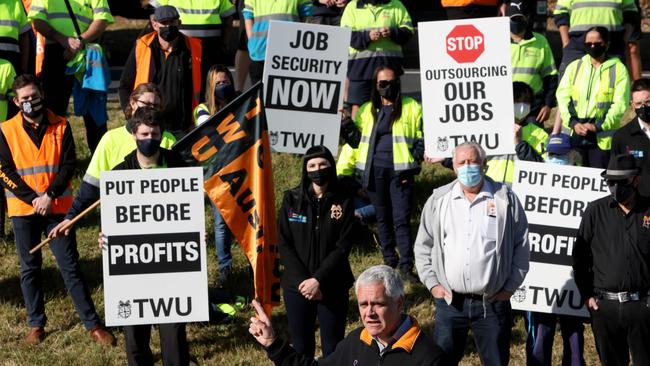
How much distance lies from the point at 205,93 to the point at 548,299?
4.54 m

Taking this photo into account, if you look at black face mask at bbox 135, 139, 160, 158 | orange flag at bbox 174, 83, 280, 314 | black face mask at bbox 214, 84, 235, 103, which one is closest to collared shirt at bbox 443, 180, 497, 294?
orange flag at bbox 174, 83, 280, 314

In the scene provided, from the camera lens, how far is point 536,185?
36.7 feet

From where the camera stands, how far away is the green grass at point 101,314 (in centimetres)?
1183

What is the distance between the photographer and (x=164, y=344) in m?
10.4

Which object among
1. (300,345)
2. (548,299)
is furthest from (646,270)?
(300,345)

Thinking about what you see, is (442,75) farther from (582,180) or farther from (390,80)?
(582,180)

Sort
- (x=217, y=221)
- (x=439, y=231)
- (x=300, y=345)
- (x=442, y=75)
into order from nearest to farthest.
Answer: (x=439, y=231) < (x=300, y=345) < (x=442, y=75) < (x=217, y=221)

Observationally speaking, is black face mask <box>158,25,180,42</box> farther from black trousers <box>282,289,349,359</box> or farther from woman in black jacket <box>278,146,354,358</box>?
black trousers <box>282,289,349,359</box>

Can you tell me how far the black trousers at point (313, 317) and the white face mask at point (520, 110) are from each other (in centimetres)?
313

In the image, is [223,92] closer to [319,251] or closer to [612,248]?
[319,251]

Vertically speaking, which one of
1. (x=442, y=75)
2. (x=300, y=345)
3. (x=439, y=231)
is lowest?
(x=300, y=345)

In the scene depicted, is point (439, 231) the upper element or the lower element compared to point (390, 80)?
lower

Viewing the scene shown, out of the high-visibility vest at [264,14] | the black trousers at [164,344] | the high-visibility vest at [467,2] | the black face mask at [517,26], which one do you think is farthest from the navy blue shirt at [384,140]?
the high-visibility vest at [467,2]

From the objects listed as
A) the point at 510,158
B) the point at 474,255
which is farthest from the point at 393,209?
the point at 474,255
